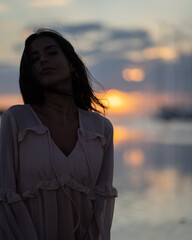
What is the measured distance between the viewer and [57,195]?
1.65m

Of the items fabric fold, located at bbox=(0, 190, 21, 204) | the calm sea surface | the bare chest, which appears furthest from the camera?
the calm sea surface

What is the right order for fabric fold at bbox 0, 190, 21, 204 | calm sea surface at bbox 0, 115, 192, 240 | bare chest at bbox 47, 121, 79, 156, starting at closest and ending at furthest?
fabric fold at bbox 0, 190, 21, 204, bare chest at bbox 47, 121, 79, 156, calm sea surface at bbox 0, 115, 192, 240

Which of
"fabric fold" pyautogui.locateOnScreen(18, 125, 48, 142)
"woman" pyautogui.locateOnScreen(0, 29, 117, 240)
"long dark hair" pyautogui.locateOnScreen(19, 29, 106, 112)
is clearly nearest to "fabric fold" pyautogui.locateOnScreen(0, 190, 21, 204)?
"woman" pyautogui.locateOnScreen(0, 29, 117, 240)

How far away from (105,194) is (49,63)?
23.9 inches

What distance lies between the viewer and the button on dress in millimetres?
1573

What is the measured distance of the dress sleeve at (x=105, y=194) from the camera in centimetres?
173

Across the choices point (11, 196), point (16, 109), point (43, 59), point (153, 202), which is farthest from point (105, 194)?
point (153, 202)

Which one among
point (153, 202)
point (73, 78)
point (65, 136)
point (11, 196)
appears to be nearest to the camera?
point (11, 196)

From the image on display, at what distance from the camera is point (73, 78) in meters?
1.89

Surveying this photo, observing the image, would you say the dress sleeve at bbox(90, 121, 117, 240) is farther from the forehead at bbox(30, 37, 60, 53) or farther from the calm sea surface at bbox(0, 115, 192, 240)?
the calm sea surface at bbox(0, 115, 192, 240)

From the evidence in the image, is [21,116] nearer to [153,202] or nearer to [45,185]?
[45,185]

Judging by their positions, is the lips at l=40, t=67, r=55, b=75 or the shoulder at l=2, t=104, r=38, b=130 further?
the lips at l=40, t=67, r=55, b=75

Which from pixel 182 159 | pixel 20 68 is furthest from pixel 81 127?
pixel 182 159

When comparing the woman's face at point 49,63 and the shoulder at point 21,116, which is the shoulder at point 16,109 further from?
the woman's face at point 49,63
